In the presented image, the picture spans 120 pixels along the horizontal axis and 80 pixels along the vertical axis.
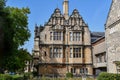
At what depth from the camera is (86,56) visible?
1874 inches

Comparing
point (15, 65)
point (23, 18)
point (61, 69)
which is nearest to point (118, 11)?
point (23, 18)

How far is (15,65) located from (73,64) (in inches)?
625

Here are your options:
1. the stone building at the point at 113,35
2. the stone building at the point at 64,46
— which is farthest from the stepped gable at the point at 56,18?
the stone building at the point at 113,35

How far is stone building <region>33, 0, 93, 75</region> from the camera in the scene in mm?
46469

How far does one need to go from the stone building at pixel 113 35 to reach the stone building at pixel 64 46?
41.1 feet

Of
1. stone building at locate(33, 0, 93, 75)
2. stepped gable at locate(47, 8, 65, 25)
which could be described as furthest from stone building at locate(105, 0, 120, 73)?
stepped gable at locate(47, 8, 65, 25)

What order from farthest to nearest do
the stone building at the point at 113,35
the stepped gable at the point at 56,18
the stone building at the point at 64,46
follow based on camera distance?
the stepped gable at the point at 56,18
the stone building at the point at 64,46
the stone building at the point at 113,35

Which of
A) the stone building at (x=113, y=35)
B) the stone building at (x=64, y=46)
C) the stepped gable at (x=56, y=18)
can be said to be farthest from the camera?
the stepped gable at (x=56, y=18)

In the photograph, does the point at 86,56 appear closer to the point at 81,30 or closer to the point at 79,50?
the point at 79,50

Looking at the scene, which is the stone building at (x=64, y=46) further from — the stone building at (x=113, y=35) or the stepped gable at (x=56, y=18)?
the stone building at (x=113, y=35)

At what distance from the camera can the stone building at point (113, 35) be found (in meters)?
32.0

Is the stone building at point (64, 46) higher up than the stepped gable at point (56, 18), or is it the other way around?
the stepped gable at point (56, 18)

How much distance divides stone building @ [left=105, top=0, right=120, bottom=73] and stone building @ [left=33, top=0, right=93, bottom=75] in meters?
12.5

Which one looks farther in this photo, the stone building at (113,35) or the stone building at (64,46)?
the stone building at (64,46)
